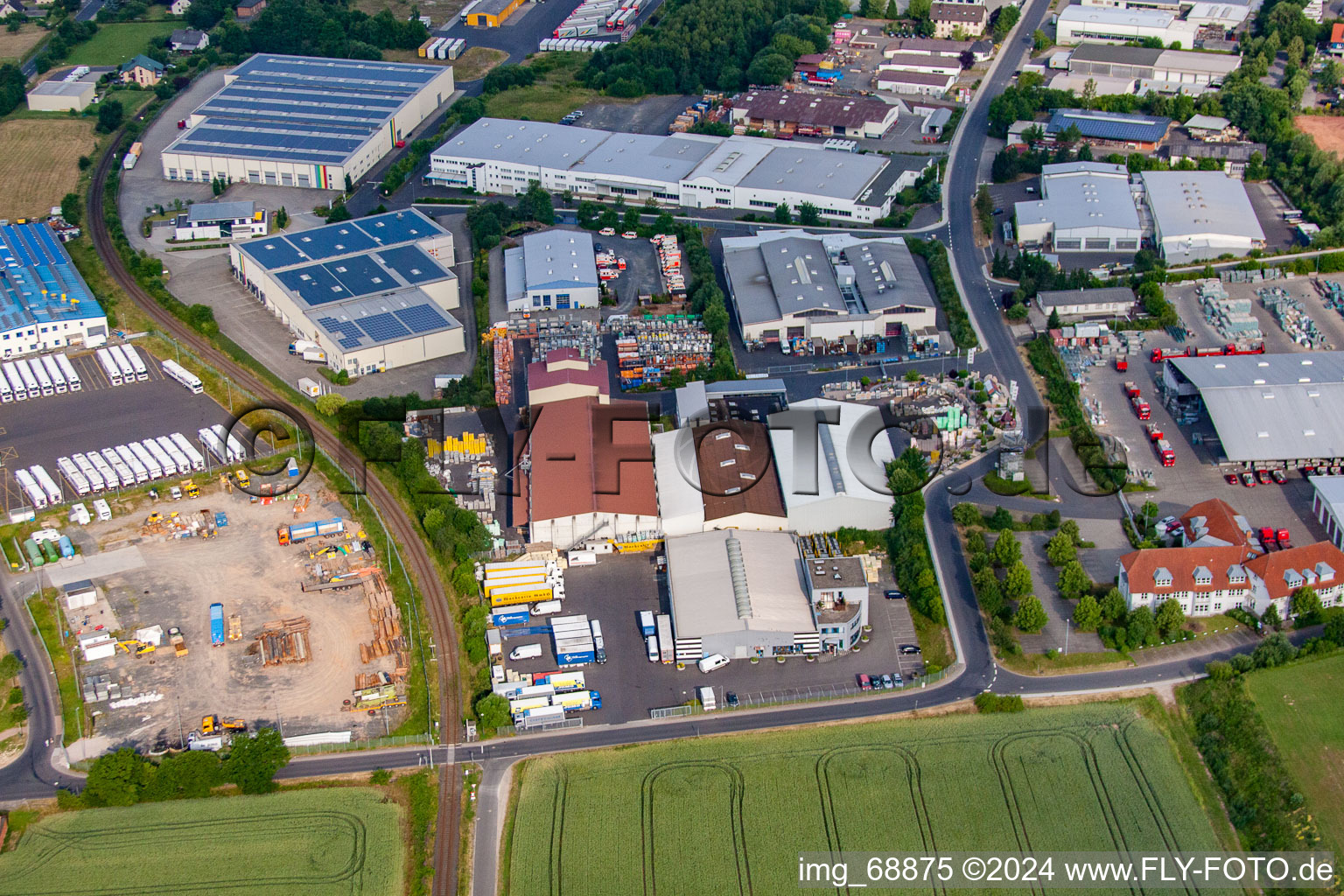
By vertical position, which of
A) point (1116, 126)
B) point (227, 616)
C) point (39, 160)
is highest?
point (1116, 126)

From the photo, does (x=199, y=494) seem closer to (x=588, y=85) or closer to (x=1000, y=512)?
(x=1000, y=512)

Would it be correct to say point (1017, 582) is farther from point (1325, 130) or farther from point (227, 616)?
point (1325, 130)

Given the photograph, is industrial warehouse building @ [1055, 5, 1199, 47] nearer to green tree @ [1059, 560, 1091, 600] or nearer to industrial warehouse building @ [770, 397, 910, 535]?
industrial warehouse building @ [770, 397, 910, 535]

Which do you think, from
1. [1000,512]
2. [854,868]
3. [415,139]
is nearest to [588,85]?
[415,139]

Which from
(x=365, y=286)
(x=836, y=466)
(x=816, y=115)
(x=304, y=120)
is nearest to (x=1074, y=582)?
(x=836, y=466)

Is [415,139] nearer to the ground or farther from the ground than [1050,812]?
nearer to the ground

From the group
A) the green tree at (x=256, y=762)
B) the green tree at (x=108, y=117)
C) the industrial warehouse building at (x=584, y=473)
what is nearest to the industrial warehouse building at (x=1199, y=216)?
the industrial warehouse building at (x=584, y=473)
